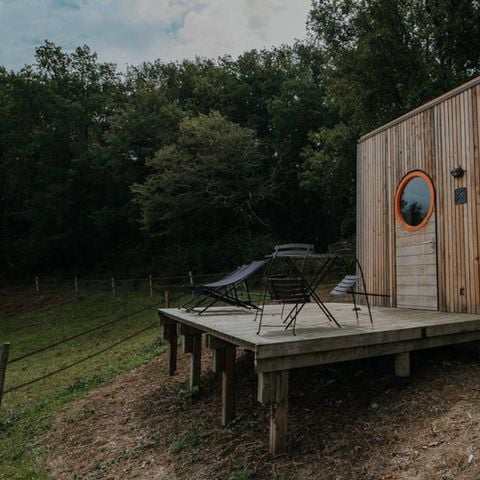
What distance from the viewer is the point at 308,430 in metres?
3.36

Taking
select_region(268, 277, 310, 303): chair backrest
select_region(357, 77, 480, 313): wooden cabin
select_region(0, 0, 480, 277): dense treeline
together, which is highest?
select_region(0, 0, 480, 277): dense treeline

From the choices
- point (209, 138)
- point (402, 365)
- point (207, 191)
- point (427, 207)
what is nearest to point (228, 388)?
point (402, 365)

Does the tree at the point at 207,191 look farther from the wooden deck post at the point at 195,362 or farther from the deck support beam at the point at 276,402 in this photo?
the deck support beam at the point at 276,402

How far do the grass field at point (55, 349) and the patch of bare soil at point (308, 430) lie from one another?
410 mm

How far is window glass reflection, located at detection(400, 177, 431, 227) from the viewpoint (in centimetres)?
538

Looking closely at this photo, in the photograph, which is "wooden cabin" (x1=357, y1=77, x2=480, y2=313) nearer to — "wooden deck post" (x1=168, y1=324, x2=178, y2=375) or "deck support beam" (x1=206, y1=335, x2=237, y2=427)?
"deck support beam" (x1=206, y1=335, x2=237, y2=427)

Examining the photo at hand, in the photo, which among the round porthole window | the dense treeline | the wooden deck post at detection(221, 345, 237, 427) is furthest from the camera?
the dense treeline

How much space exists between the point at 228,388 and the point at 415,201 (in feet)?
11.9

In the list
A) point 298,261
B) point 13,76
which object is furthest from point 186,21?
point 13,76

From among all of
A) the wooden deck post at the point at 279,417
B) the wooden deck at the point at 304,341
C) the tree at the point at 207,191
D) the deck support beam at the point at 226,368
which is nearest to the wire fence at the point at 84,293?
the tree at the point at 207,191

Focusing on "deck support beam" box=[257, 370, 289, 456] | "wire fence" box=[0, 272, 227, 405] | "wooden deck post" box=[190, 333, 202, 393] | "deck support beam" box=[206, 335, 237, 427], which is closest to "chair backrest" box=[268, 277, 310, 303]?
"deck support beam" box=[257, 370, 289, 456]

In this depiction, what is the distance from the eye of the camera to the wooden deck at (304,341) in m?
3.04

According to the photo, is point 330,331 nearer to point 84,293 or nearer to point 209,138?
point 209,138

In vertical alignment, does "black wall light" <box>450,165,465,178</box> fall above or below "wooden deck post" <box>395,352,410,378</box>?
above
